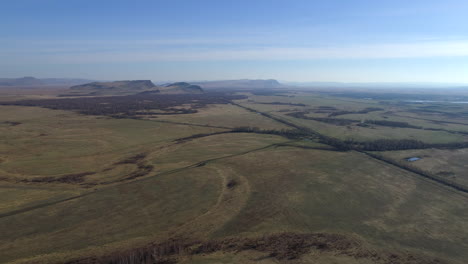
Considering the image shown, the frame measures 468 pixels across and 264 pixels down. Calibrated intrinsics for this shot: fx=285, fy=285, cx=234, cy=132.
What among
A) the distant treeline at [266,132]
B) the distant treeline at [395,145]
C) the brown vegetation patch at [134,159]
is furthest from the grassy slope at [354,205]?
the distant treeline at [266,132]

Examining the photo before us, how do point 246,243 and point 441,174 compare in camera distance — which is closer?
point 246,243

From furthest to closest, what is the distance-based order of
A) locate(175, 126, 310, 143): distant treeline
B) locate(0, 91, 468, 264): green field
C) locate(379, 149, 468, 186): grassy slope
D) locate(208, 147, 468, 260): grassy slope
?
locate(175, 126, 310, 143): distant treeline, locate(379, 149, 468, 186): grassy slope, locate(208, 147, 468, 260): grassy slope, locate(0, 91, 468, 264): green field

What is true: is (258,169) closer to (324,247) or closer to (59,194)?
(324,247)

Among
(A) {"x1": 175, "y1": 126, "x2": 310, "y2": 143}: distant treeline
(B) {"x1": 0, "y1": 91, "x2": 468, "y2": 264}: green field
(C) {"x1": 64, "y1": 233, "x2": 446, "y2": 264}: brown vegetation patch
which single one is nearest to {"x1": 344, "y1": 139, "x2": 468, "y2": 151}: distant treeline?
(B) {"x1": 0, "y1": 91, "x2": 468, "y2": 264}: green field

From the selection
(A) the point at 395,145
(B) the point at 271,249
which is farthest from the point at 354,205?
(A) the point at 395,145

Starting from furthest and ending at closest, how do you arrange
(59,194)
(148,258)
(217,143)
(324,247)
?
(217,143) → (59,194) → (324,247) → (148,258)

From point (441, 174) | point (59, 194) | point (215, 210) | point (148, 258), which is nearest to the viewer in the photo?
point (148, 258)

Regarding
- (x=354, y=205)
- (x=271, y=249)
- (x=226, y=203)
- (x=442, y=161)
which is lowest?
(x=271, y=249)

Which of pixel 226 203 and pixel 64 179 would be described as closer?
pixel 226 203

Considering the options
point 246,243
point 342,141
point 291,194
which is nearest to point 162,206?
point 246,243

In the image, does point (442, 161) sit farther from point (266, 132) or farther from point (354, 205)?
point (266, 132)

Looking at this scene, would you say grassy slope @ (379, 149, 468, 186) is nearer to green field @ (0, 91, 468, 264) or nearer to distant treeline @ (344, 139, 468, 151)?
green field @ (0, 91, 468, 264)
